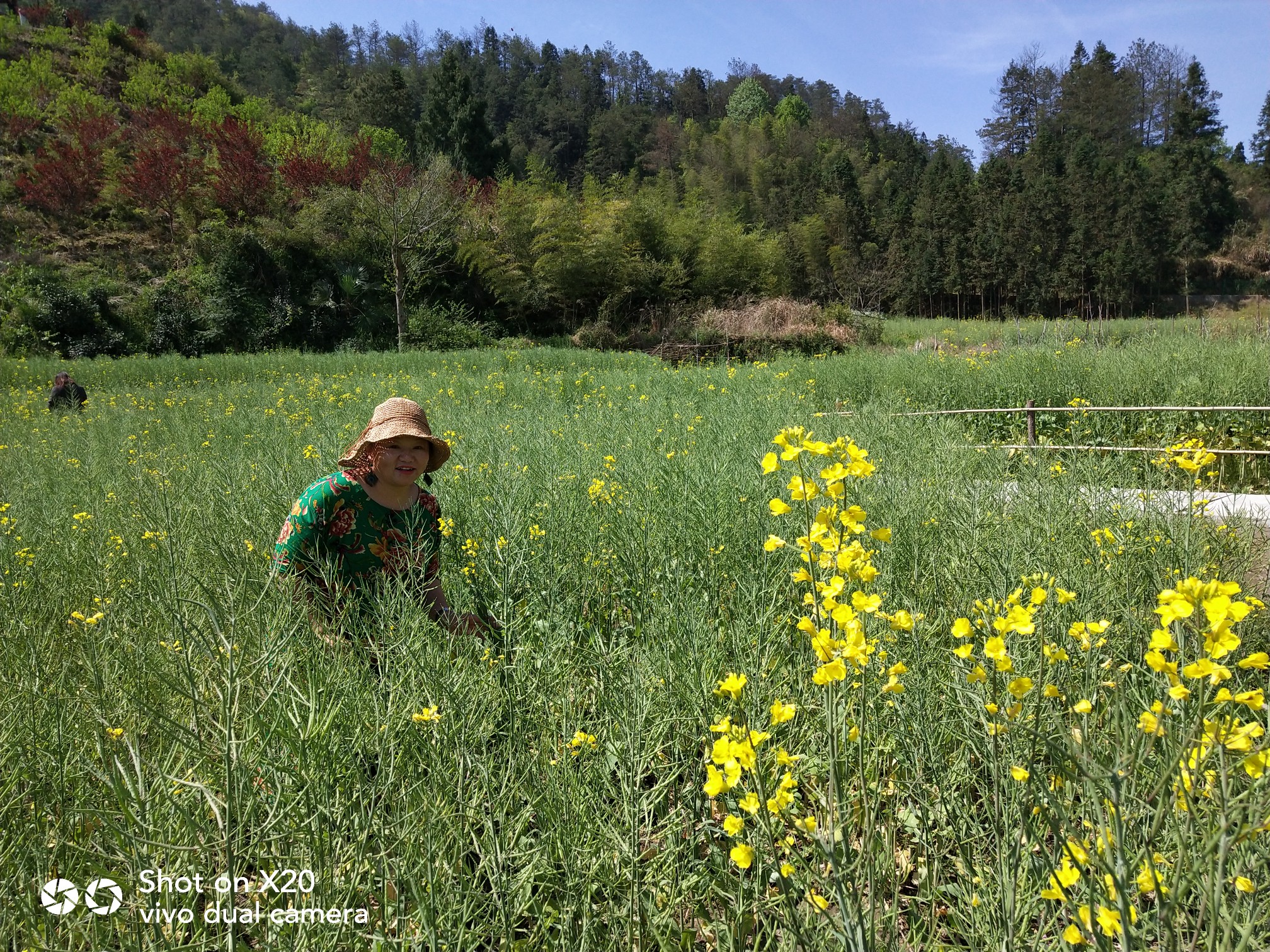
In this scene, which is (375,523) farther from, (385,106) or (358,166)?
(385,106)

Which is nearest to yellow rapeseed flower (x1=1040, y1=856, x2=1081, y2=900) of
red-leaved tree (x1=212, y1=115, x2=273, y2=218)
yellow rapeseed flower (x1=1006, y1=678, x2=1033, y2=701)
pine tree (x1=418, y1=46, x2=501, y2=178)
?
yellow rapeseed flower (x1=1006, y1=678, x2=1033, y2=701)

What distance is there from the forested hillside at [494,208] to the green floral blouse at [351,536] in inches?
758

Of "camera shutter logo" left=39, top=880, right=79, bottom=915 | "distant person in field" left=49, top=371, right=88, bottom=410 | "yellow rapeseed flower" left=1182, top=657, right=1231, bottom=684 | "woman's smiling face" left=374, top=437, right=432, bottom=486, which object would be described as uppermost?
"distant person in field" left=49, top=371, right=88, bottom=410

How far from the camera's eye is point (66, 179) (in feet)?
80.7

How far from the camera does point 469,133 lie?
33125 mm

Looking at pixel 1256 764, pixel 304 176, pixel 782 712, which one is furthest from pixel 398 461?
pixel 304 176

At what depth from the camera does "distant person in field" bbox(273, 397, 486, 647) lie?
7.56ft

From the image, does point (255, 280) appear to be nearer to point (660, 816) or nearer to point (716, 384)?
point (716, 384)

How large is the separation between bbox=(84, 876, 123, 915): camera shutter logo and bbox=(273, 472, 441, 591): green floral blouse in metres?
1.10

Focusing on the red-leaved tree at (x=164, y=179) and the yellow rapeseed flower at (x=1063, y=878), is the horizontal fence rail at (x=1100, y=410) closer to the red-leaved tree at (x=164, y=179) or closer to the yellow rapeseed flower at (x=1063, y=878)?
the yellow rapeseed flower at (x=1063, y=878)

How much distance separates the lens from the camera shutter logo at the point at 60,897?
1072 millimetres

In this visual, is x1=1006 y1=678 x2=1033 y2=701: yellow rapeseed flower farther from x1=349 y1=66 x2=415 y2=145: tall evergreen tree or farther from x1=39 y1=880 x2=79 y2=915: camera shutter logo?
x1=349 y1=66 x2=415 y2=145: tall evergreen tree

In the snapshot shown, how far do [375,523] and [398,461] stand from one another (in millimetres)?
240

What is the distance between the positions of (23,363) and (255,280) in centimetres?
948
